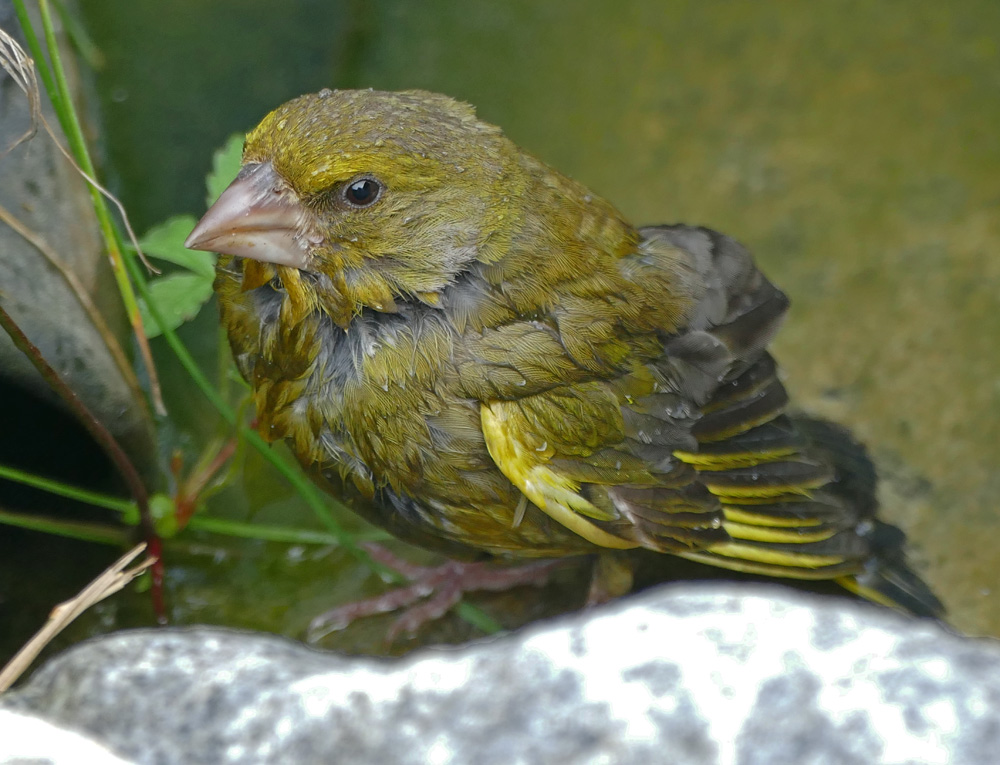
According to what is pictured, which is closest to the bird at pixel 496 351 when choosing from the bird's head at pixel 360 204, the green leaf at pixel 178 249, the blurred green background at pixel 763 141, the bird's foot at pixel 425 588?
the bird's head at pixel 360 204

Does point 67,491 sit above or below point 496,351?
below

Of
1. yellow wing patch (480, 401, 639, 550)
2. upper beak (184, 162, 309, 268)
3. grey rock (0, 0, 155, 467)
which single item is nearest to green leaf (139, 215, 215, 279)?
grey rock (0, 0, 155, 467)

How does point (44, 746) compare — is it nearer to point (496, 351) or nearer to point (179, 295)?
point (496, 351)

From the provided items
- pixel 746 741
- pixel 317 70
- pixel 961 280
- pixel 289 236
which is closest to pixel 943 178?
pixel 961 280

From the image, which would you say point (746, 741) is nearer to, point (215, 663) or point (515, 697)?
point (515, 697)

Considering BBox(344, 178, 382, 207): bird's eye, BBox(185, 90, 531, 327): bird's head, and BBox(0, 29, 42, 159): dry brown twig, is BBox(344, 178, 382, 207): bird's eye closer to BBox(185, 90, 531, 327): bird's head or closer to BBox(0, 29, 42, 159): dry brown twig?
BBox(185, 90, 531, 327): bird's head

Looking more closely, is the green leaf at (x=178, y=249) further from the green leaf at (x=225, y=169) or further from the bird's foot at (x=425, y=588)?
the bird's foot at (x=425, y=588)

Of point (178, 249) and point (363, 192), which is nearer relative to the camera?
point (363, 192)

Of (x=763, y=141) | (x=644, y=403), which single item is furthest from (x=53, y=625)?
(x=763, y=141)
